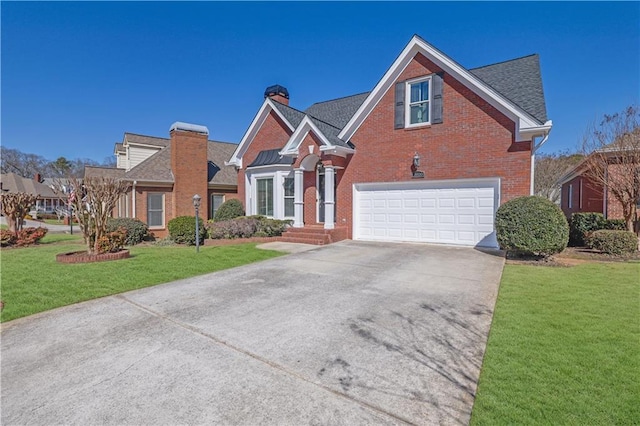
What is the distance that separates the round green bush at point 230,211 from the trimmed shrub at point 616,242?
15021 millimetres

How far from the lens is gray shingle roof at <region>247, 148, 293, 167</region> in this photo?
52.4 ft

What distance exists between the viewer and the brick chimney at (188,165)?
18375mm

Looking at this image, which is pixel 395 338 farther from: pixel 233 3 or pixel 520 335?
pixel 233 3

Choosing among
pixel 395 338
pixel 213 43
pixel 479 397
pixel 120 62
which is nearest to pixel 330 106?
pixel 213 43

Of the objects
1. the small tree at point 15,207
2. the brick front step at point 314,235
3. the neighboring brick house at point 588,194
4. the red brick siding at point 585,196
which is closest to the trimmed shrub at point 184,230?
the brick front step at point 314,235

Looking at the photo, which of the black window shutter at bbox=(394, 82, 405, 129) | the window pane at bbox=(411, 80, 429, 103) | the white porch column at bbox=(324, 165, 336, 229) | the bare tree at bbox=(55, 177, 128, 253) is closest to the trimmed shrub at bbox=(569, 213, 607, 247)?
the window pane at bbox=(411, 80, 429, 103)

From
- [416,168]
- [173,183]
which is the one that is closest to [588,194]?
[416,168]

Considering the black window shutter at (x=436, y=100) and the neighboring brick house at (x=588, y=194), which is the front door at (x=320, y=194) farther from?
the neighboring brick house at (x=588, y=194)

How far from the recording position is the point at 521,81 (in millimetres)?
12297

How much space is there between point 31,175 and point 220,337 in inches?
3391

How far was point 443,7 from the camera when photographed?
12422 millimetres

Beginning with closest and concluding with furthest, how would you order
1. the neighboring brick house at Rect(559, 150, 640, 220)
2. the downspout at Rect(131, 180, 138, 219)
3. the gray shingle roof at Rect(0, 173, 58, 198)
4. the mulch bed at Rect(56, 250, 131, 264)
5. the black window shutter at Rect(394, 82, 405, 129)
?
the mulch bed at Rect(56, 250, 131, 264), the neighboring brick house at Rect(559, 150, 640, 220), the black window shutter at Rect(394, 82, 405, 129), the downspout at Rect(131, 180, 138, 219), the gray shingle roof at Rect(0, 173, 58, 198)

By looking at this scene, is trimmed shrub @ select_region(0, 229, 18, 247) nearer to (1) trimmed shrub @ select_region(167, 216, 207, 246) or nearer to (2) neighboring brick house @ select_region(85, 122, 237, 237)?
(2) neighboring brick house @ select_region(85, 122, 237, 237)

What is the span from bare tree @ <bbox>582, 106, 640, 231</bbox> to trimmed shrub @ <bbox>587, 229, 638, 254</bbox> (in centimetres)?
147
